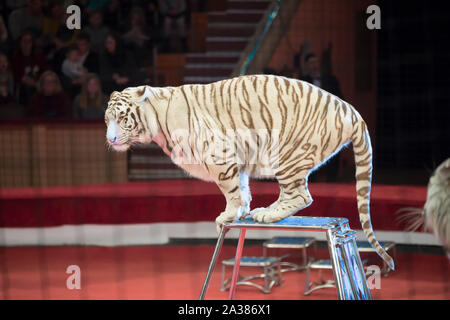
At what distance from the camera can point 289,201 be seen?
3074 mm

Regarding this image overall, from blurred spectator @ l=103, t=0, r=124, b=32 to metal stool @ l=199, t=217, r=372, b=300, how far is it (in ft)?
13.7

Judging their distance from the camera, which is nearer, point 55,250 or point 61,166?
point 55,250

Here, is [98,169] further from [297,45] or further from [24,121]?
[297,45]

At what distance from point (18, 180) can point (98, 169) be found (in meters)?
0.69

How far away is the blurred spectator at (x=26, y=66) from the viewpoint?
6.56 m

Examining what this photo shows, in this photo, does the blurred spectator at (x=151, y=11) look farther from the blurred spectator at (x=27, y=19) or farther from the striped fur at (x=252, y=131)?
the striped fur at (x=252, y=131)

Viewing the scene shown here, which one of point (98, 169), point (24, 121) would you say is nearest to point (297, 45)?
point (98, 169)

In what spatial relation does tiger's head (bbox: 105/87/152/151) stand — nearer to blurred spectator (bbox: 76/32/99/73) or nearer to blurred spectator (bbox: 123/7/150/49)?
blurred spectator (bbox: 76/32/99/73)

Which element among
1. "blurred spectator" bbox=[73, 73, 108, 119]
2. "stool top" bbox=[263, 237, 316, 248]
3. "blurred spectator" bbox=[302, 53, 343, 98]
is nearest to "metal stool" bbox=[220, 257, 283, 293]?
"stool top" bbox=[263, 237, 316, 248]

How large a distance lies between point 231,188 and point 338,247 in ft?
1.71

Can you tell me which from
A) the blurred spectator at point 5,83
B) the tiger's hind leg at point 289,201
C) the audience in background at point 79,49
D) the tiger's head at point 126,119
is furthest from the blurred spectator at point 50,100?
the tiger's hind leg at point 289,201

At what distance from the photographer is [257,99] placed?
10.2 feet

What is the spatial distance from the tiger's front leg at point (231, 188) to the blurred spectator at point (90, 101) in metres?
3.37

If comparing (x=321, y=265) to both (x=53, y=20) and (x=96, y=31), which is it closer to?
(x=96, y=31)
